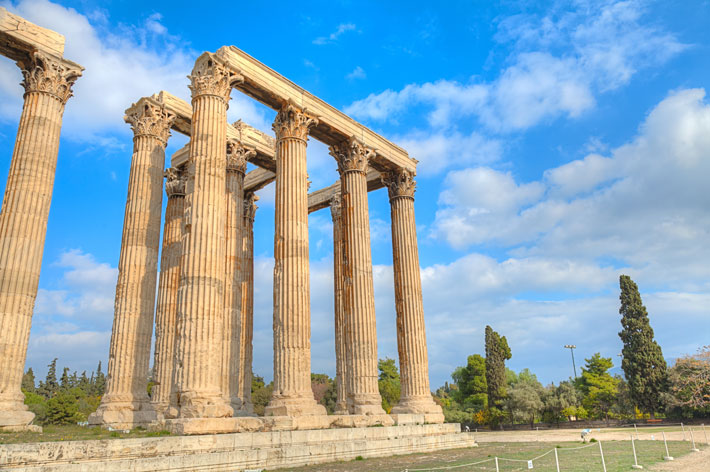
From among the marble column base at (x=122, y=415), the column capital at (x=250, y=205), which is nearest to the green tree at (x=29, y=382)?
the column capital at (x=250, y=205)

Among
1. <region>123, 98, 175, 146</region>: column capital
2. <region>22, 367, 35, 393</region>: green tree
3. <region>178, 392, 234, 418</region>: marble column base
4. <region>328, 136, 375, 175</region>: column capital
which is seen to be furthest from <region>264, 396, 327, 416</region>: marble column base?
<region>22, 367, 35, 393</region>: green tree

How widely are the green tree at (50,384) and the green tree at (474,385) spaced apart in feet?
199

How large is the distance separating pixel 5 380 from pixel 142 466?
27.1 ft

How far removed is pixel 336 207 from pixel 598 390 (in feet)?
175

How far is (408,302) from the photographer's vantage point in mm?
27969

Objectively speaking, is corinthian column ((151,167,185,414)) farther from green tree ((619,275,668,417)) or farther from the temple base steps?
green tree ((619,275,668,417))

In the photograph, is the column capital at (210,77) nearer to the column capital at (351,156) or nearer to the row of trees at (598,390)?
the column capital at (351,156)

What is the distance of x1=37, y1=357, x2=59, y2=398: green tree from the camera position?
226 ft

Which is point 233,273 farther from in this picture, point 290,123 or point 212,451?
point 212,451

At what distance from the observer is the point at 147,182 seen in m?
23.0

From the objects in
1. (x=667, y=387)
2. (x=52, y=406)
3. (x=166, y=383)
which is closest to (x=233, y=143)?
(x=166, y=383)

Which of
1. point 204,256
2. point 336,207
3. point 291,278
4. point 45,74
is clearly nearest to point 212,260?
point 204,256

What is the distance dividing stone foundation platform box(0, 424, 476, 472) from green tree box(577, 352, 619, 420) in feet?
182

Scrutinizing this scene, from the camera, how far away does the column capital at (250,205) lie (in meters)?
32.0
